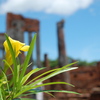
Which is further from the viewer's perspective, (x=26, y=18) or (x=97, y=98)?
(x=26, y=18)

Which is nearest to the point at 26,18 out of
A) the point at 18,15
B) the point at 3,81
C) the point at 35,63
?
the point at 18,15

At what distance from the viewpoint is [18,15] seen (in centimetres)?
1292

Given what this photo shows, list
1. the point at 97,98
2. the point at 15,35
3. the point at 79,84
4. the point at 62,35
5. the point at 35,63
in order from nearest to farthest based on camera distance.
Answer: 1. the point at 97,98
2. the point at 15,35
3. the point at 62,35
4. the point at 79,84
5. the point at 35,63

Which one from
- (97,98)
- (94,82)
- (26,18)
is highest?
(26,18)

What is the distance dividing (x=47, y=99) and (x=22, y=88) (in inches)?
304

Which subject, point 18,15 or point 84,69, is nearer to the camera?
point 84,69

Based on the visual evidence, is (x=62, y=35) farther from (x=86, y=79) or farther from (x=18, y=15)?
(x=18, y=15)

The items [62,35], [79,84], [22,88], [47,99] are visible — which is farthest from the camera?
[79,84]

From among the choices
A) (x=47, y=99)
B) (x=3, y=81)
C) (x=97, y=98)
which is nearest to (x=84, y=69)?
(x=47, y=99)

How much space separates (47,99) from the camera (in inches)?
341

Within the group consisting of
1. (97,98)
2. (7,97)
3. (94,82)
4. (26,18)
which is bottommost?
(94,82)

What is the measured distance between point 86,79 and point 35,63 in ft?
8.40

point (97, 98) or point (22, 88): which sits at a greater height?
point (22, 88)

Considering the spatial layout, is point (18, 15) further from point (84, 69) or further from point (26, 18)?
point (84, 69)
